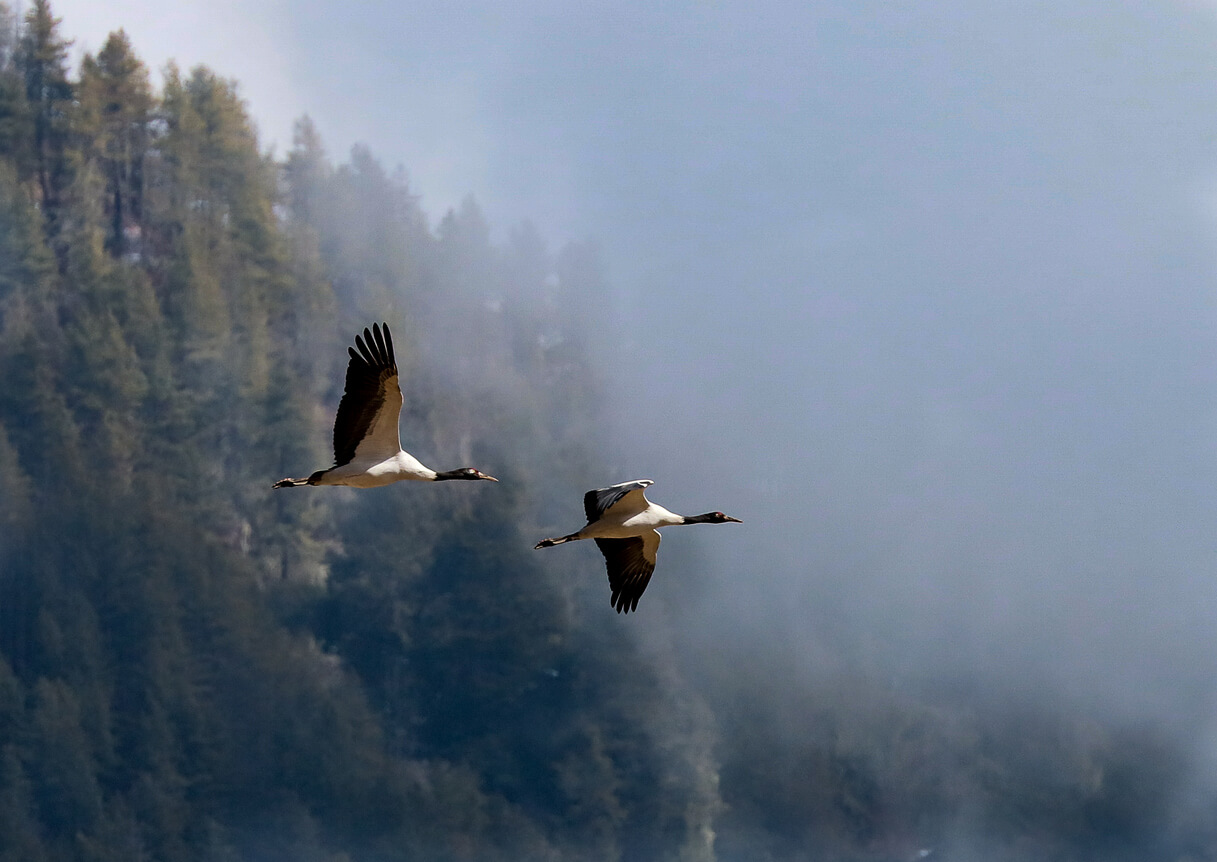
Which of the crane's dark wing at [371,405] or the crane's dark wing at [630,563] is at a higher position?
the crane's dark wing at [371,405]

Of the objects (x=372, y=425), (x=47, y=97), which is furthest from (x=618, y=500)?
(x=47, y=97)

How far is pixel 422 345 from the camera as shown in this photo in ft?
522

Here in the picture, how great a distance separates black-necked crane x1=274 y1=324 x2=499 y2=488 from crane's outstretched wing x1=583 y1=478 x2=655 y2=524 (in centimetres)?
170

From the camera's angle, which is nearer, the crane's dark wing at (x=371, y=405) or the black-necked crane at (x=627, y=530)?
the crane's dark wing at (x=371, y=405)

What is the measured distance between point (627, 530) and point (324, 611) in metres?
99.2

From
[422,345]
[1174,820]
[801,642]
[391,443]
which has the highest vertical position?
[422,345]

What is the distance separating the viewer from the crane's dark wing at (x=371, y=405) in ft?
120

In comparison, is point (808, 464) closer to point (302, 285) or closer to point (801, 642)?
point (801, 642)

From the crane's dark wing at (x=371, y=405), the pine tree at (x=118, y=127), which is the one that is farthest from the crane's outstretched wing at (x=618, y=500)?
the pine tree at (x=118, y=127)

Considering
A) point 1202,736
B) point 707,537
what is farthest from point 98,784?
point 1202,736

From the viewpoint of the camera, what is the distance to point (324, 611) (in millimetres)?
135750

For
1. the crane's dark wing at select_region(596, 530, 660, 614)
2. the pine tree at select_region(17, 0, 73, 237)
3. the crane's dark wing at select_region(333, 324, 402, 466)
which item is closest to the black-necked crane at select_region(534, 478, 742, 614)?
the crane's dark wing at select_region(596, 530, 660, 614)

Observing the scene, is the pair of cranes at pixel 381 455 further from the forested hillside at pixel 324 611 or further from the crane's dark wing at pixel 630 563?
the forested hillside at pixel 324 611

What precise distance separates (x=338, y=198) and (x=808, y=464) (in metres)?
42.6
